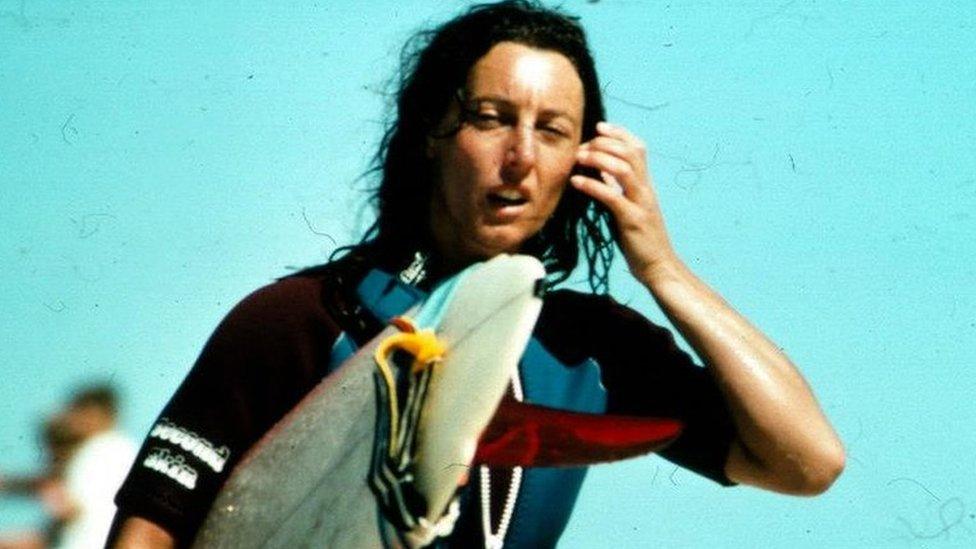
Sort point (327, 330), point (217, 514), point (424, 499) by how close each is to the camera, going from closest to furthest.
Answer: point (424, 499) → point (217, 514) → point (327, 330)

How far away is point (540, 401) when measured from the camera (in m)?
2.33

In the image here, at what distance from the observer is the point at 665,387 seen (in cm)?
243

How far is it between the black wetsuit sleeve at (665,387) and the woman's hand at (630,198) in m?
0.13

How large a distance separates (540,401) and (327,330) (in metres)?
0.35

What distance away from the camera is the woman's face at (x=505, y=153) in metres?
2.35

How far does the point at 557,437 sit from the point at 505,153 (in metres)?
0.52

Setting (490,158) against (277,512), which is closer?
(277,512)

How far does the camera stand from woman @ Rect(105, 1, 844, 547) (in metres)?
2.16

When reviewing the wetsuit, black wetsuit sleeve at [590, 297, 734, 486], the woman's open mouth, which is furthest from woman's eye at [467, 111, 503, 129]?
black wetsuit sleeve at [590, 297, 734, 486]

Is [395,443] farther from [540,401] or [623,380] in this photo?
[623,380]

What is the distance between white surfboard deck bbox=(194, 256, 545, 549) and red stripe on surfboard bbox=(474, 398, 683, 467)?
7 centimetres

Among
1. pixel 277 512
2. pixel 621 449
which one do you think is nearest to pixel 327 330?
pixel 277 512

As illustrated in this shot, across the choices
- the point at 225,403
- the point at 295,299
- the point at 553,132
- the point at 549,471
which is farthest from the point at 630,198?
the point at 225,403

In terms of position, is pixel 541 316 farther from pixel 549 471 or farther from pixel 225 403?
pixel 225 403
